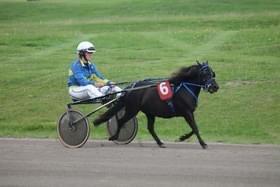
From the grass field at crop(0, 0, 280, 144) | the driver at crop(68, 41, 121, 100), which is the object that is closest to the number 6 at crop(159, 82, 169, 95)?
the driver at crop(68, 41, 121, 100)

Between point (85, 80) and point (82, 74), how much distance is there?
0.44 feet

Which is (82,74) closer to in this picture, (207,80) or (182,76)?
(182,76)

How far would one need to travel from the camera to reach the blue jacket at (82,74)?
14.6m

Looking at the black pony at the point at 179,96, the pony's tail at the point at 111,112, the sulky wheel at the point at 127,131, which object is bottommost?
the sulky wheel at the point at 127,131

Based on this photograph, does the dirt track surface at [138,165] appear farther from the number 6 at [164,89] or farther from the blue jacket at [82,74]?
the blue jacket at [82,74]

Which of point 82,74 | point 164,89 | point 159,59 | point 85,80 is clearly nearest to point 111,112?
point 85,80

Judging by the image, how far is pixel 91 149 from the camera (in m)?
14.2

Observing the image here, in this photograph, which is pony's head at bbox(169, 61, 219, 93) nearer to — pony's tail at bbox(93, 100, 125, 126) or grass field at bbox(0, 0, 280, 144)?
pony's tail at bbox(93, 100, 125, 126)

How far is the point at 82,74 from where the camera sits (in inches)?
576

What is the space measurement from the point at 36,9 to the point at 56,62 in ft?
85.6

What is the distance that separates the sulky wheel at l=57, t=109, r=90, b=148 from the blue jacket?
550 millimetres

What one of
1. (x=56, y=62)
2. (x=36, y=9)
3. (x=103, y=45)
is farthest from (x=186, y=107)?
(x=36, y=9)

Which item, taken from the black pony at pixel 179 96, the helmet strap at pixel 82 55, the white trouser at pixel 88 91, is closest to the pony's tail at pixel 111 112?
the black pony at pixel 179 96

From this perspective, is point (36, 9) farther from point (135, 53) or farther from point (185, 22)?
point (135, 53)
